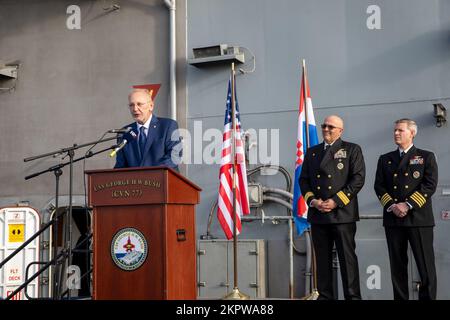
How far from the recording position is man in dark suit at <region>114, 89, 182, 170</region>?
16.9 feet

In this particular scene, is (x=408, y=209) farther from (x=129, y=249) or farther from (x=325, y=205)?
(x=129, y=249)

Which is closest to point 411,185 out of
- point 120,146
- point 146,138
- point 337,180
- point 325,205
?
point 337,180

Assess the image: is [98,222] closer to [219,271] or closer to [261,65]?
[219,271]

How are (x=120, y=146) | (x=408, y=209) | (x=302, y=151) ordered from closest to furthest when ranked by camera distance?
(x=120, y=146) → (x=408, y=209) → (x=302, y=151)

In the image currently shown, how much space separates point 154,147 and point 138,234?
2.96 feet

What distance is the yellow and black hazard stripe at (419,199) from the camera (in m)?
5.66

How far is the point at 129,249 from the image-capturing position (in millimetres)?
4516

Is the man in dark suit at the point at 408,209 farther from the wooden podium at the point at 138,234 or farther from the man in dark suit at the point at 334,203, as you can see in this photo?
the wooden podium at the point at 138,234

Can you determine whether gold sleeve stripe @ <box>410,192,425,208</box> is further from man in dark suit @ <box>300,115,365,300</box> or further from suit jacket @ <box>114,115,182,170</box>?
suit jacket @ <box>114,115,182,170</box>

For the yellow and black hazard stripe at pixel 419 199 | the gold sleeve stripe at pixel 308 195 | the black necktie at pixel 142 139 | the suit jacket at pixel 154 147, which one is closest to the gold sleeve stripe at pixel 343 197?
the gold sleeve stripe at pixel 308 195

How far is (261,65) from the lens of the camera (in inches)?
353

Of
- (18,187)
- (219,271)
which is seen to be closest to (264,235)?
(219,271)

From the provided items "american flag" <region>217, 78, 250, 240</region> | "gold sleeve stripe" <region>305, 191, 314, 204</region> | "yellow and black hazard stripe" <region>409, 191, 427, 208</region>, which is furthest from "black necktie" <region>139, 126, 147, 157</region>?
"yellow and black hazard stripe" <region>409, 191, 427, 208</region>

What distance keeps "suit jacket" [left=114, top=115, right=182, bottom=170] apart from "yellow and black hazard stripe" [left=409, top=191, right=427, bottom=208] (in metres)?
Result: 2.07
